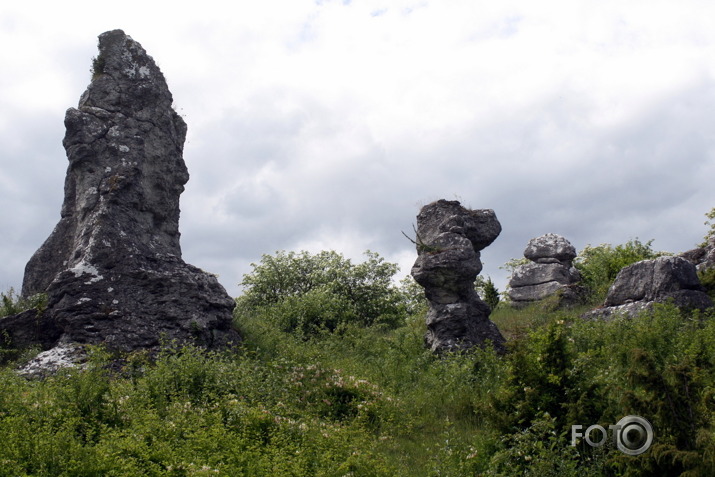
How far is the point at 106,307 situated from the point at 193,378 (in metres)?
4.29

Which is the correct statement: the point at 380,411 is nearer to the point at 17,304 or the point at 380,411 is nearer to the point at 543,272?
the point at 17,304

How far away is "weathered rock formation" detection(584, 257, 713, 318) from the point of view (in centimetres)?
1841

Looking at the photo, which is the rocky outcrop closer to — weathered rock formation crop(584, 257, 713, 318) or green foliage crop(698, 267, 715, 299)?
green foliage crop(698, 267, 715, 299)

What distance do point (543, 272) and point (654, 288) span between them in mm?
8747

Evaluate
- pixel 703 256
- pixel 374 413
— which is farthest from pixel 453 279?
pixel 703 256

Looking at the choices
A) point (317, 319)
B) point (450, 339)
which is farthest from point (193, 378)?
point (317, 319)

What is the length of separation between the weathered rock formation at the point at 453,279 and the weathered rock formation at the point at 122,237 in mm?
5451

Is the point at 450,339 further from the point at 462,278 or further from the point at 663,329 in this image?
the point at 663,329

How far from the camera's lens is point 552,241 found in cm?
2883

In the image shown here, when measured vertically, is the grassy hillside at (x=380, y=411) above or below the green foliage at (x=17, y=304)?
below

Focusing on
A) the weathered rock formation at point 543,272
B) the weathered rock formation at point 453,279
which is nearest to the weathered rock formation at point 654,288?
the weathered rock formation at point 453,279

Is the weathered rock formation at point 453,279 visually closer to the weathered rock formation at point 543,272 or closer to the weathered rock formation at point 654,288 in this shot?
the weathered rock formation at point 654,288

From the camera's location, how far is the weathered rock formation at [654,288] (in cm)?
1841

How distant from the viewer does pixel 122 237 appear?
1616cm
